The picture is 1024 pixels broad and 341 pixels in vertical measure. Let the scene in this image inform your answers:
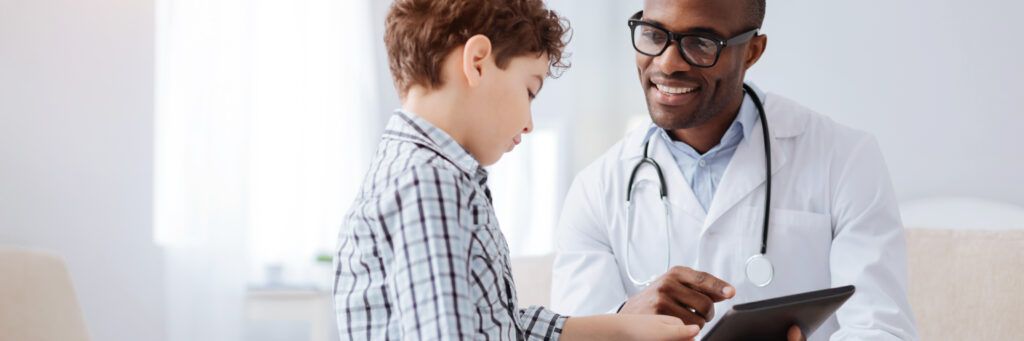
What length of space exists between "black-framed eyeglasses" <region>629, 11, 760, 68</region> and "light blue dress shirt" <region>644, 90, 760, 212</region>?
133 millimetres

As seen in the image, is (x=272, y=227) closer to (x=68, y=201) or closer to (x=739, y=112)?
(x=68, y=201)

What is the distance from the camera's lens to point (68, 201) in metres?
2.25

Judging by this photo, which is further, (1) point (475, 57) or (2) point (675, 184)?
(2) point (675, 184)

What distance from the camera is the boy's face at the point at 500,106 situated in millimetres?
1003

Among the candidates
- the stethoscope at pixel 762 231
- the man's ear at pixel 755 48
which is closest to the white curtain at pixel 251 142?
the stethoscope at pixel 762 231

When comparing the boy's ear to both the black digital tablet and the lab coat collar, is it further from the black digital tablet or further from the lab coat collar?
the lab coat collar

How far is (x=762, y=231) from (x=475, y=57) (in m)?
0.84

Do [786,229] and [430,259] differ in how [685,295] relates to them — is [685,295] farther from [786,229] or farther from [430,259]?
[430,259]

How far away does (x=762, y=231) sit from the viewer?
1.66m

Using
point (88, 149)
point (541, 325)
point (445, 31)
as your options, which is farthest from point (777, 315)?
point (88, 149)

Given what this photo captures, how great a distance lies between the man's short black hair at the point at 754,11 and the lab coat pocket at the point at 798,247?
0.33 meters

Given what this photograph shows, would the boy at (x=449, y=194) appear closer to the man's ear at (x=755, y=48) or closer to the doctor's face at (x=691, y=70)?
the doctor's face at (x=691, y=70)

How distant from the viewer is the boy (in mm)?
867

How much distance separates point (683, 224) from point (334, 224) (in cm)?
162
